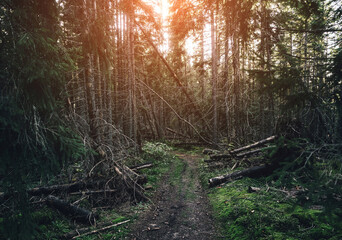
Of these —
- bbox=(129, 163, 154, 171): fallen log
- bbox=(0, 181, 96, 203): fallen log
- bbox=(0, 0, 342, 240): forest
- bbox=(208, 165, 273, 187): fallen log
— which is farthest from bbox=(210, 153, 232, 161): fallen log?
bbox=(0, 181, 96, 203): fallen log

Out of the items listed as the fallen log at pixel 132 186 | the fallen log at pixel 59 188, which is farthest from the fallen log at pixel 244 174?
the fallen log at pixel 59 188

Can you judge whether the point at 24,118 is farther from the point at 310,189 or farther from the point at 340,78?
Answer: the point at 340,78

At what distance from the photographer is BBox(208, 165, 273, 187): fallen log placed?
25.1ft

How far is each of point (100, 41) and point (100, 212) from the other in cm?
548

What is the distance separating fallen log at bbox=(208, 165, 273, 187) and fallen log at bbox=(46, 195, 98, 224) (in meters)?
4.82

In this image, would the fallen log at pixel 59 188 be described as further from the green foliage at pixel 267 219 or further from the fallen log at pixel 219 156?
the fallen log at pixel 219 156

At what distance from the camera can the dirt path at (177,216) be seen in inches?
189

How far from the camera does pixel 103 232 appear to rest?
4809 mm

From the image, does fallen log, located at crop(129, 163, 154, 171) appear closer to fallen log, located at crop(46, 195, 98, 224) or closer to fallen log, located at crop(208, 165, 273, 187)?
fallen log, located at crop(208, 165, 273, 187)

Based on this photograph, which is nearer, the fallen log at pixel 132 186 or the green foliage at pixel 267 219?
the green foliage at pixel 267 219

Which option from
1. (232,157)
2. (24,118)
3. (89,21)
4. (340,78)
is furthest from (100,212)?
(232,157)

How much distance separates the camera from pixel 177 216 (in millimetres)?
5730

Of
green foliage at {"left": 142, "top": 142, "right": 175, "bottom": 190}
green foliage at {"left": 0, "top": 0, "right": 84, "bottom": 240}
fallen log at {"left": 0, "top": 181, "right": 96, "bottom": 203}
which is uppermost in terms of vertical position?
green foliage at {"left": 0, "top": 0, "right": 84, "bottom": 240}

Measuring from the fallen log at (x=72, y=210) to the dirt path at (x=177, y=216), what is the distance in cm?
129
